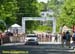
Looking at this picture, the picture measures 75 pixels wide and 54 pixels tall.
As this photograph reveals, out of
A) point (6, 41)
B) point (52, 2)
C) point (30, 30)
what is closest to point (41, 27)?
point (30, 30)

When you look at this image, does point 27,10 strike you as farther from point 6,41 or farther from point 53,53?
point 53,53

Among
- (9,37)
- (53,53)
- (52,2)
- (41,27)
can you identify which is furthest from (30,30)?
(53,53)

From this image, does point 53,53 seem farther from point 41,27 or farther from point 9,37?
point 41,27

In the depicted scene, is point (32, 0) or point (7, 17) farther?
point (32, 0)

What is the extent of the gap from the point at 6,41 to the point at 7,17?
18.7 metres

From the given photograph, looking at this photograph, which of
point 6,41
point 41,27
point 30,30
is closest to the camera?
point 6,41

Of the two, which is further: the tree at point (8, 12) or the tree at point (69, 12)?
the tree at point (8, 12)

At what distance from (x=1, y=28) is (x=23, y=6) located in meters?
22.9

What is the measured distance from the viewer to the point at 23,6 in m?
79.3

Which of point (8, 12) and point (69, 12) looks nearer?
point (69, 12)

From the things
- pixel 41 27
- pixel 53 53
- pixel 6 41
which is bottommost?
pixel 41 27

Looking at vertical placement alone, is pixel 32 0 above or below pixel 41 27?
above

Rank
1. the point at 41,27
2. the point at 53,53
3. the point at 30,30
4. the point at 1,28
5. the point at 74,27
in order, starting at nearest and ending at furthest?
the point at 53,53 → the point at 1,28 → the point at 74,27 → the point at 30,30 → the point at 41,27

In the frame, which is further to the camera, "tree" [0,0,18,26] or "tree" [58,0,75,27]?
"tree" [0,0,18,26]
